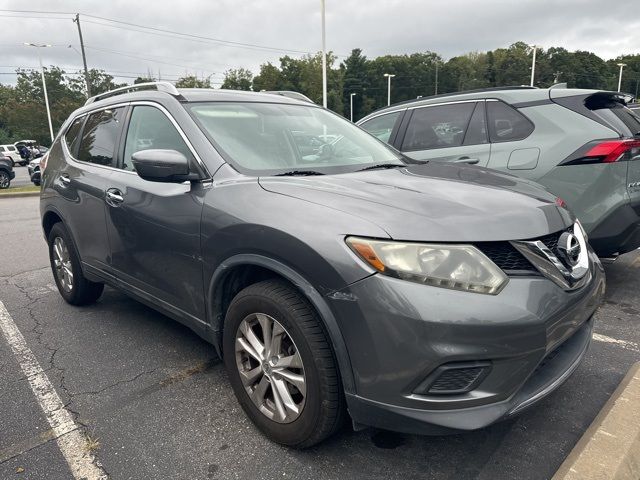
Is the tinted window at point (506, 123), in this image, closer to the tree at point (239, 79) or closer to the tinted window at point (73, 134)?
the tinted window at point (73, 134)

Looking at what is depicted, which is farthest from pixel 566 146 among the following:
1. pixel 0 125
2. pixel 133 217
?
pixel 0 125

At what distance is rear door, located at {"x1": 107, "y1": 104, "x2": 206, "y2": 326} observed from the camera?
2613 millimetres

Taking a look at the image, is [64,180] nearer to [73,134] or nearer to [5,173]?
[73,134]

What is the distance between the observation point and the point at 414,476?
209 centimetres

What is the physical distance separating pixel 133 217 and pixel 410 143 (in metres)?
3.36

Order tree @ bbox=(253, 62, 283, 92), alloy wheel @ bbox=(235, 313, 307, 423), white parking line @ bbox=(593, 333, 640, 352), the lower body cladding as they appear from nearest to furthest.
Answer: the lower body cladding < alloy wheel @ bbox=(235, 313, 307, 423) < white parking line @ bbox=(593, 333, 640, 352) < tree @ bbox=(253, 62, 283, 92)

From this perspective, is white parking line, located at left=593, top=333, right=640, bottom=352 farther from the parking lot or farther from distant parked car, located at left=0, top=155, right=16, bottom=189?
distant parked car, located at left=0, top=155, right=16, bottom=189

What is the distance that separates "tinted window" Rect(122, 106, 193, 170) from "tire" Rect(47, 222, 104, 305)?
1.20 metres

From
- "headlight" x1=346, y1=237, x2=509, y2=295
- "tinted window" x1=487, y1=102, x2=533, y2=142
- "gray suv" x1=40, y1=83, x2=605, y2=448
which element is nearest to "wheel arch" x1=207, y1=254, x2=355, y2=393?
"gray suv" x1=40, y1=83, x2=605, y2=448

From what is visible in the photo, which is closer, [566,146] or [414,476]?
[414,476]

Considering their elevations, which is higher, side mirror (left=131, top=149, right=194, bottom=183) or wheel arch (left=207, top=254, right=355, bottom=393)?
side mirror (left=131, top=149, right=194, bottom=183)

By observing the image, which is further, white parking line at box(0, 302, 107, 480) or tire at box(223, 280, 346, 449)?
white parking line at box(0, 302, 107, 480)

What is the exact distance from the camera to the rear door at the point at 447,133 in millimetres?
4777

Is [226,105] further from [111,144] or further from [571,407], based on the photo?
[571,407]
